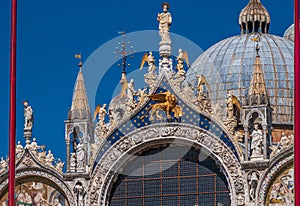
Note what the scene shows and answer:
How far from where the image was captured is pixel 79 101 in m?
43.9

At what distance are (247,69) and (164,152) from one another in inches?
308

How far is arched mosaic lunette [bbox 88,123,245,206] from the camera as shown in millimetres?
41594

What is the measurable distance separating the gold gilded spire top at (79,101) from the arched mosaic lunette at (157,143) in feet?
4.86

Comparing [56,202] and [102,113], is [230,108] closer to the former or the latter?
[102,113]

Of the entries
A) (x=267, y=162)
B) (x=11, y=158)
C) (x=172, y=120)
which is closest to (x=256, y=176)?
(x=267, y=162)

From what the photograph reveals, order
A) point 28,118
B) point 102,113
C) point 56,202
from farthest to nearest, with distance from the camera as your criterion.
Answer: point 28,118 → point 56,202 → point 102,113

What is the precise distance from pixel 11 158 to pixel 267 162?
9032 mm

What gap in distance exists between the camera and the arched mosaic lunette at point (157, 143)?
4159 centimetres

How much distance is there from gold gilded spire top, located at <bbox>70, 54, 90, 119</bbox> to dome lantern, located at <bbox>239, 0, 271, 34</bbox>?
9.74 metres

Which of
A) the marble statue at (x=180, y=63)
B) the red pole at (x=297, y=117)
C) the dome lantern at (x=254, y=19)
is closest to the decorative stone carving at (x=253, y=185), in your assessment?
the marble statue at (x=180, y=63)

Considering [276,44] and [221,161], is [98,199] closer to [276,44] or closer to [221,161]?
[221,161]

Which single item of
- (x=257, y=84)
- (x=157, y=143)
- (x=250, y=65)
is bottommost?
(x=157, y=143)

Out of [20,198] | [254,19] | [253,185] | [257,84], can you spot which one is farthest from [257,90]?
[254,19]

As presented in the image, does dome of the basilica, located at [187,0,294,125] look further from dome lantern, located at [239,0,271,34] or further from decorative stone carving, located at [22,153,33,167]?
decorative stone carving, located at [22,153,33,167]
